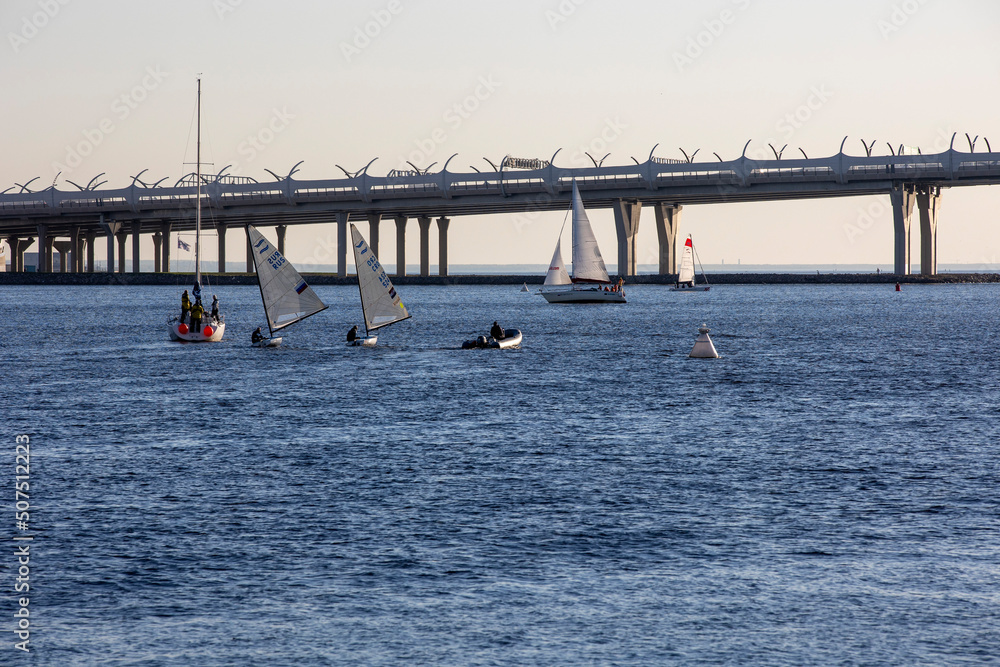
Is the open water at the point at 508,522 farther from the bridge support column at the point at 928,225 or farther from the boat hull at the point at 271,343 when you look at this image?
the bridge support column at the point at 928,225

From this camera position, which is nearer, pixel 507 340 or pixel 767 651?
pixel 767 651

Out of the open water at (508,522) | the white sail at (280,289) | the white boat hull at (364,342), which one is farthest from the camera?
the white boat hull at (364,342)

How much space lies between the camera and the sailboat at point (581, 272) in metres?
106

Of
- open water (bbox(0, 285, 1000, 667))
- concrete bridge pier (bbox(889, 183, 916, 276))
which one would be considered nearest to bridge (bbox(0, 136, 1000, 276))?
concrete bridge pier (bbox(889, 183, 916, 276))

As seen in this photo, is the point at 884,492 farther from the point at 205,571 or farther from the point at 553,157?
the point at 553,157

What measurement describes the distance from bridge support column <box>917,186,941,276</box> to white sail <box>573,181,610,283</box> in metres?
82.8

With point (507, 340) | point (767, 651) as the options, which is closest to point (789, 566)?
point (767, 651)

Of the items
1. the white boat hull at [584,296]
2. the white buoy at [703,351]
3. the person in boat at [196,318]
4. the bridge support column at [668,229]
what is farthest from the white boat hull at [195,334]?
the bridge support column at [668,229]

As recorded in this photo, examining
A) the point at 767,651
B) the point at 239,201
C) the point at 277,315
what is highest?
the point at 239,201

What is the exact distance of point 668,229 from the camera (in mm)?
183875

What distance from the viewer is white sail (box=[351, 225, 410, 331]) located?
56.3 m

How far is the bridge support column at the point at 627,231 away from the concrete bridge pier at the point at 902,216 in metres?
40.6

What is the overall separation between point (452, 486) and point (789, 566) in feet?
25.5

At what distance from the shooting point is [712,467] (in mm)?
23047
